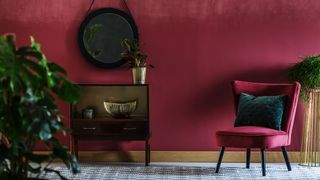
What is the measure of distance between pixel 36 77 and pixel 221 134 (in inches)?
91.2

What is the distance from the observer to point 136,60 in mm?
5281

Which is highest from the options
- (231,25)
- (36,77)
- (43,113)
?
(231,25)

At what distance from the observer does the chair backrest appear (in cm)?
495

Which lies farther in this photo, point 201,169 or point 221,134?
point 201,169

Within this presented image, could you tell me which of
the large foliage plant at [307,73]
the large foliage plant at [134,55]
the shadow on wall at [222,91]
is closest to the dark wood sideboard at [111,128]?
the large foliage plant at [134,55]

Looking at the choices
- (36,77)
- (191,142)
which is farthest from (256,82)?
(36,77)

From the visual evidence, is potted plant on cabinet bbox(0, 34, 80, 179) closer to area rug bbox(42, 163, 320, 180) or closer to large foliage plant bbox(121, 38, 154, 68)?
area rug bbox(42, 163, 320, 180)

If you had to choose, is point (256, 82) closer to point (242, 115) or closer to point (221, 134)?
point (242, 115)

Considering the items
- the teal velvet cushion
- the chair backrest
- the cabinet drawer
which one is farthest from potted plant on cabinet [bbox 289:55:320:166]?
the cabinet drawer

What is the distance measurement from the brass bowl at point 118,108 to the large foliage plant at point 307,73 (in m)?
1.61

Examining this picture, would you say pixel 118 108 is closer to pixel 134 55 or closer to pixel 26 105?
pixel 134 55

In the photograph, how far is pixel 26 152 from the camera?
9.48 feet

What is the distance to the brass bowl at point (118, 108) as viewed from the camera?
5.35 m

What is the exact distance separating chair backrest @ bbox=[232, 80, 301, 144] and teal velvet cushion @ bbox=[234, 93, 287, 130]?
0.06m
